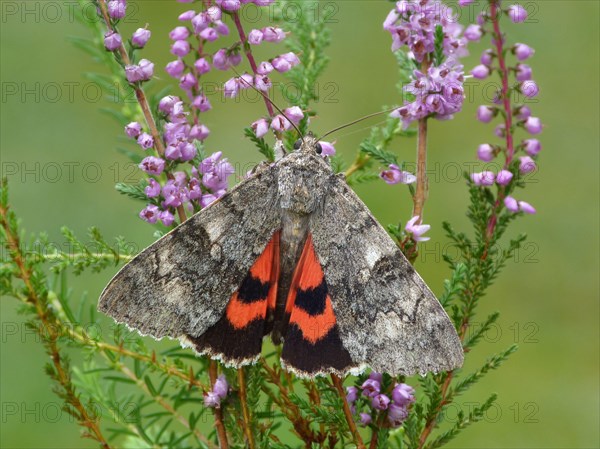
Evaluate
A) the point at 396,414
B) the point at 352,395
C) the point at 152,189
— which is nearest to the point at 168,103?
the point at 152,189

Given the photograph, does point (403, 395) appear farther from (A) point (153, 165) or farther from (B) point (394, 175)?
(A) point (153, 165)

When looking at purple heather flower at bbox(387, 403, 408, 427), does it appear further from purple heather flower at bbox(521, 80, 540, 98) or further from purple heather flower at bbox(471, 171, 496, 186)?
purple heather flower at bbox(521, 80, 540, 98)

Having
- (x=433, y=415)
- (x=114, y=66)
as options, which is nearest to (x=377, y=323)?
(x=433, y=415)

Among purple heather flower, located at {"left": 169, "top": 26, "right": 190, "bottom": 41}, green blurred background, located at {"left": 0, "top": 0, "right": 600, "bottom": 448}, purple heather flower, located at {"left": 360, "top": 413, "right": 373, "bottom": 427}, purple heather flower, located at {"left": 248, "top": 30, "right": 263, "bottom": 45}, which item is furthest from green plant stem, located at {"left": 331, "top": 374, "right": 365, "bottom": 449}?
green blurred background, located at {"left": 0, "top": 0, "right": 600, "bottom": 448}

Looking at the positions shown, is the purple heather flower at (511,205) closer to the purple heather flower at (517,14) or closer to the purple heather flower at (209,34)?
the purple heather flower at (517,14)

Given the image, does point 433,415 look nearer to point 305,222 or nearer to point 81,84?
point 305,222

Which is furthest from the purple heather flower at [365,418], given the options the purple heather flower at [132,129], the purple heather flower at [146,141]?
the purple heather flower at [132,129]
